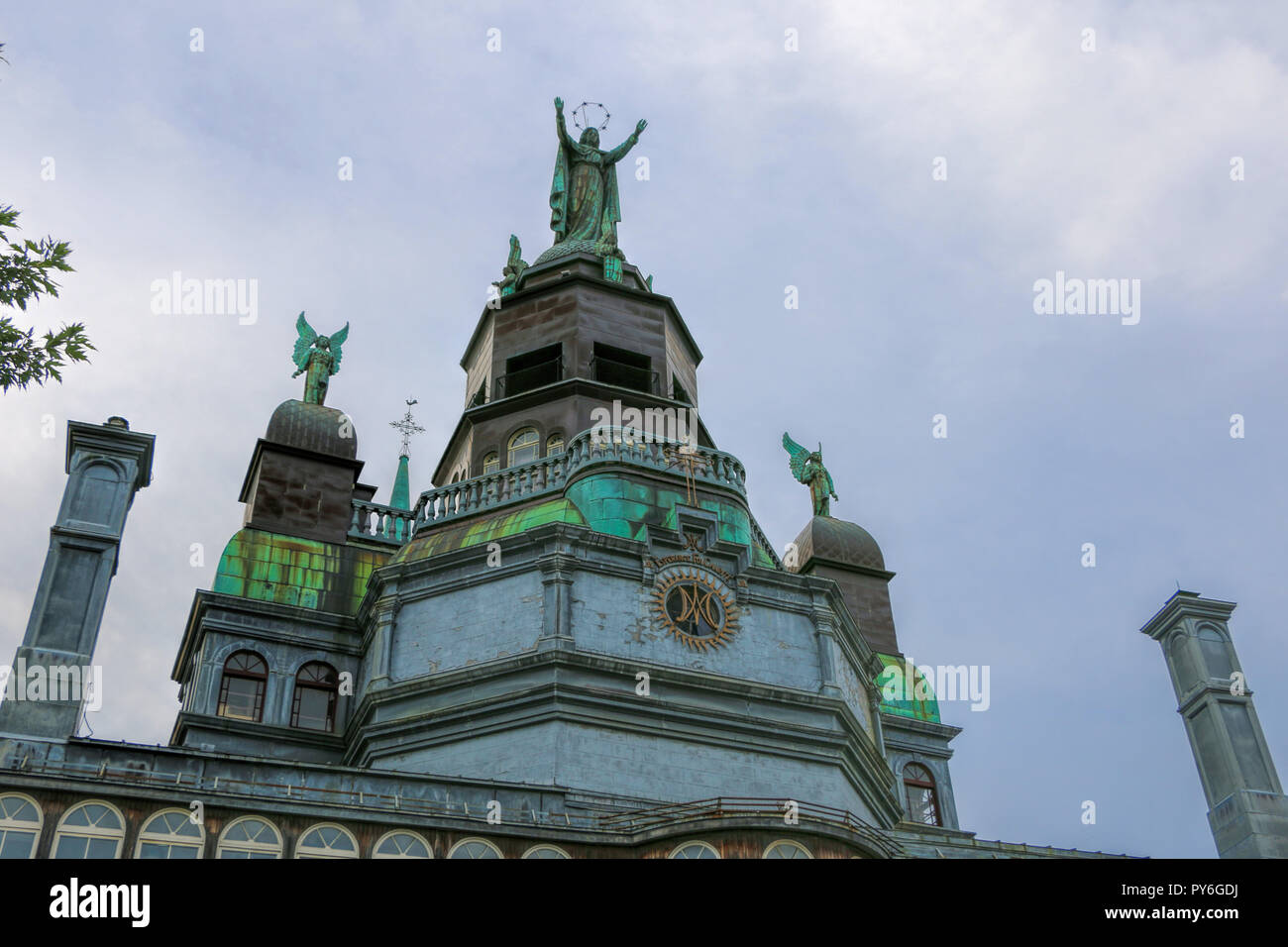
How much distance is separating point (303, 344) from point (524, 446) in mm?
9311

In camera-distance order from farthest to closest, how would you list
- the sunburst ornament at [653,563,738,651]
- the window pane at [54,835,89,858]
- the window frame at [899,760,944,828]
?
the window frame at [899,760,944,828] → the sunburst ornament at [653,563,738,651] → the window pane at [54,835,89,858]

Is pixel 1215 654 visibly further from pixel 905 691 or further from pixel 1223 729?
pixel 905 691

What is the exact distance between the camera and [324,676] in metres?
35.6

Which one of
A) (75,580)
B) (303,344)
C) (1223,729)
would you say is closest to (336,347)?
(303,344)

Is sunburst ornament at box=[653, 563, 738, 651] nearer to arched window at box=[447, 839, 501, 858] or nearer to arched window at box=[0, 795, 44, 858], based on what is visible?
arched window at box=[447, 839, 501, 858]

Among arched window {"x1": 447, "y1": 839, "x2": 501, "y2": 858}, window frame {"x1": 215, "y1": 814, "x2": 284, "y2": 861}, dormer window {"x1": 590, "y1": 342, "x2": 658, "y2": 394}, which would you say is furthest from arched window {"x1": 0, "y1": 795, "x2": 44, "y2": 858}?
dormer window {"x1": 590, "y1": 342, "x2": 658, "y2": 394}

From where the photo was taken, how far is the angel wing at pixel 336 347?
44.7m

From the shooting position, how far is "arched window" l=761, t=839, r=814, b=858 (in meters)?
25.5

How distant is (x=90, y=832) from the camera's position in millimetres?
22734

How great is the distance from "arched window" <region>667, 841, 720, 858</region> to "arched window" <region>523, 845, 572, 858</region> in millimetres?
2147

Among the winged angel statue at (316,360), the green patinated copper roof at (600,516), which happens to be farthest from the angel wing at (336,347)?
the green patinated copper roof at (600,516)

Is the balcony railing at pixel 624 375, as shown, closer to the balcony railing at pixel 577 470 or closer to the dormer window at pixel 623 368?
the dormer window at pixel 623 368

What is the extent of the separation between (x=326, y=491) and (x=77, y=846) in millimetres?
18373
